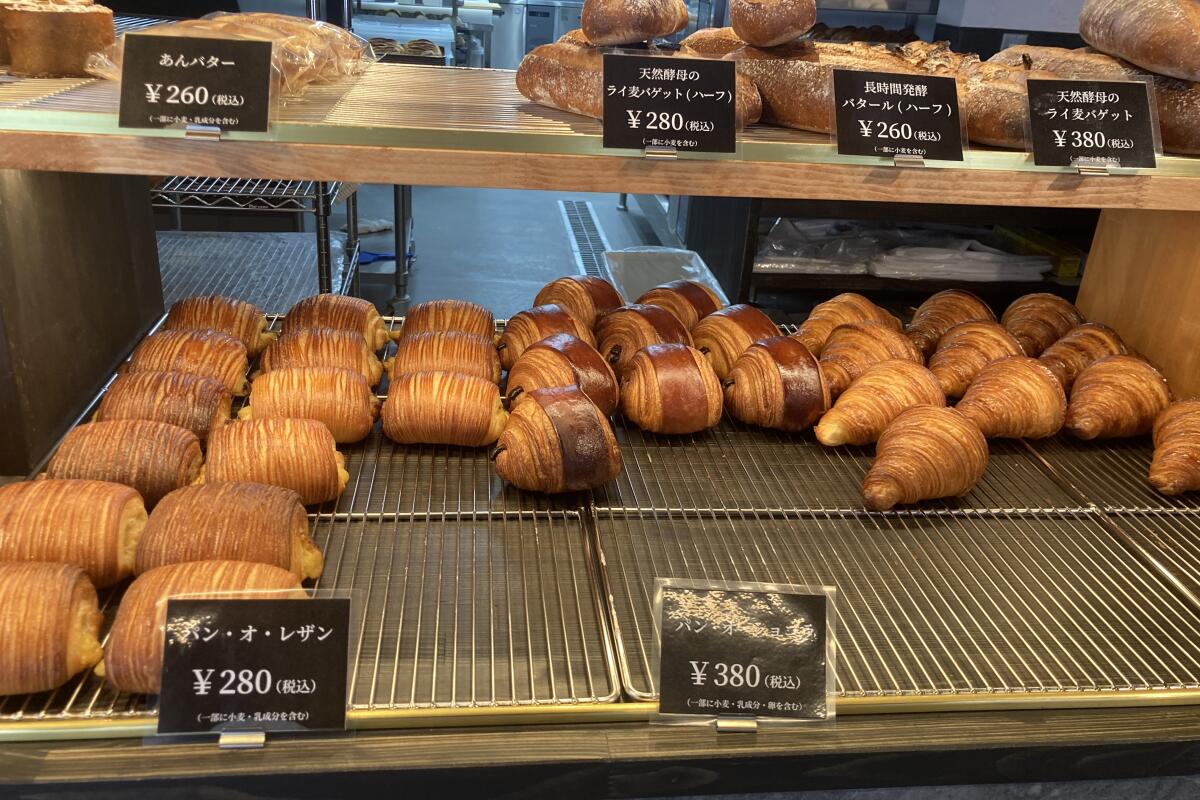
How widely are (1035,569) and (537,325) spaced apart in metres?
0.91

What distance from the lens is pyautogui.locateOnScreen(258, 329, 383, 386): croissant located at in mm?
1495

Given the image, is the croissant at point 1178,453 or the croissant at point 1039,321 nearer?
the croissant at point 1178,453

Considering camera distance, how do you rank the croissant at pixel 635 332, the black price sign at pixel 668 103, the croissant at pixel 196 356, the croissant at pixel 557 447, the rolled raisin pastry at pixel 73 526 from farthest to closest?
the croissant at pixel 635 332, the croissant at pixel 196 356, the croissant at pixel 557 447, the black price sign at pixel 668 103, the rolled raisin pastry at pixel 73 526

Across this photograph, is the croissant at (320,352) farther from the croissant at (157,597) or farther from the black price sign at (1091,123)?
the black price sign at (1091,123)

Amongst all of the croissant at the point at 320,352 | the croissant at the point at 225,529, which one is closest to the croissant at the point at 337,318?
the croissant at the point at 320,352

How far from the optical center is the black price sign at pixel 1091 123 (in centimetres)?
124

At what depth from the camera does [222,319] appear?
160cm

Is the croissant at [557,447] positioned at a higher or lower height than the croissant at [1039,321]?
lower

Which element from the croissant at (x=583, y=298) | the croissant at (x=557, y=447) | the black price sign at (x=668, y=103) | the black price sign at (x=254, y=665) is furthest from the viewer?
the croissant at (x=583, y=298)

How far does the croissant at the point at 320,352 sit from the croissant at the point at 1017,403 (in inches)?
41.0

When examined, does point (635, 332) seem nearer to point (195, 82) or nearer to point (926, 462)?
point (926, 462)

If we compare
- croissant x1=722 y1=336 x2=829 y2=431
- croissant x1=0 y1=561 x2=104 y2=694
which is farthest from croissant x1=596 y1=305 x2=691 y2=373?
croissant x1=0 y1=561 x2=104 y2=694

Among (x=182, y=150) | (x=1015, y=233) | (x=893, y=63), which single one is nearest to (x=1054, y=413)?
(x=893, y=63)

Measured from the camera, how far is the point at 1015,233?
3385 millimetres
